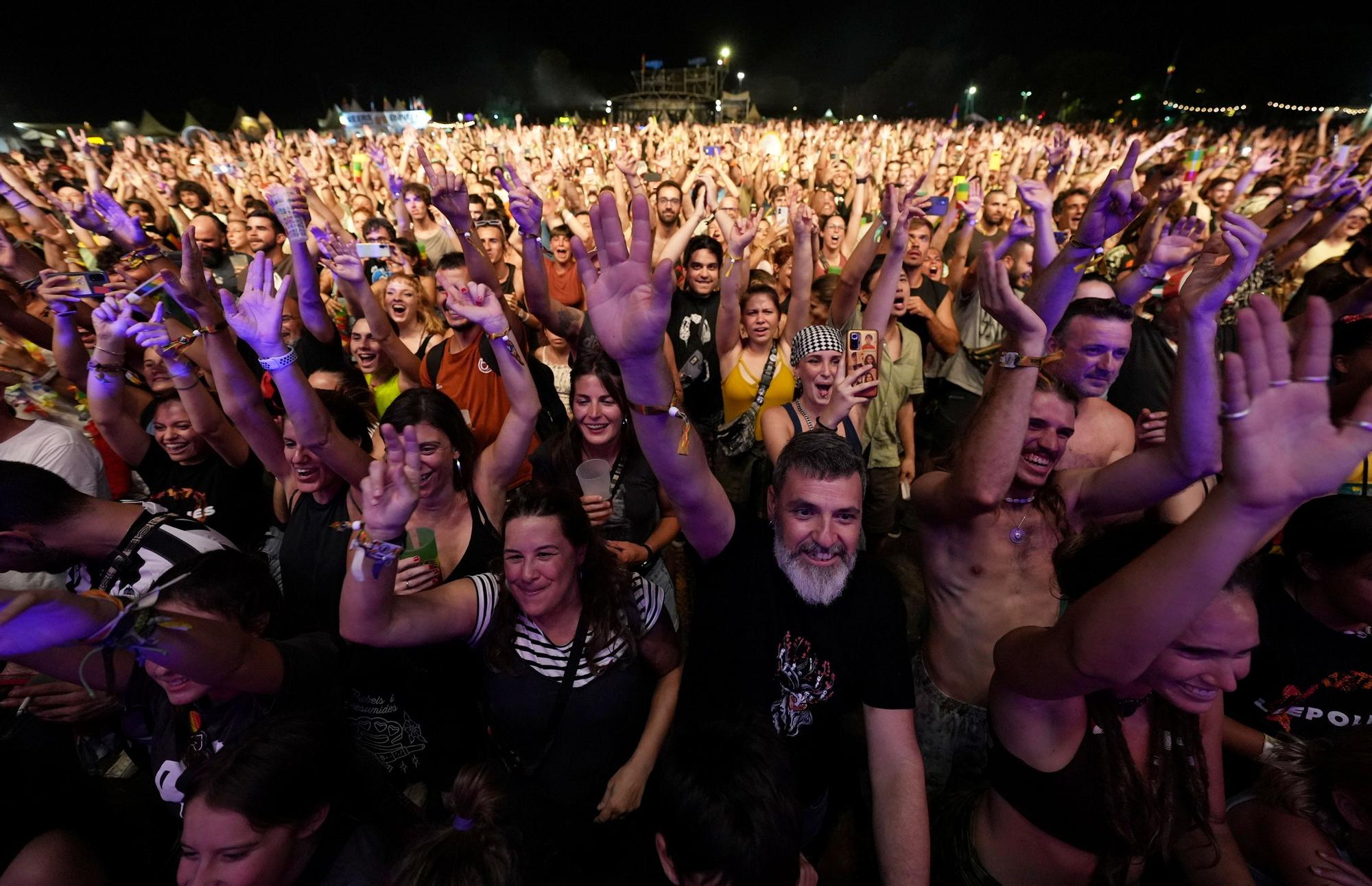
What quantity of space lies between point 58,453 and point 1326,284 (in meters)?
7.11

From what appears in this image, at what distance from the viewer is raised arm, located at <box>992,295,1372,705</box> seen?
1.01 metres

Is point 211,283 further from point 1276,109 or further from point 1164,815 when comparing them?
point 1276,109

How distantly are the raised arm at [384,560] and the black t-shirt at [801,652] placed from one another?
3.19ft

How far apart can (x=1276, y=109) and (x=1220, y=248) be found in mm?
51333

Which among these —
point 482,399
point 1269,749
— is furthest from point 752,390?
point 1269,749

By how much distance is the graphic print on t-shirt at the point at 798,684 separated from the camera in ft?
6.30

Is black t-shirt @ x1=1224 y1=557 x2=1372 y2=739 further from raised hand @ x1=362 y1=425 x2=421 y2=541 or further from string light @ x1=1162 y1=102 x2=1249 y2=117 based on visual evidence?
string light @ x1=1162 y1=102 x2=1249 y2=117

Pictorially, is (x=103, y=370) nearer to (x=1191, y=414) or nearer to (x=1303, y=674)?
(x=1191, y=414)

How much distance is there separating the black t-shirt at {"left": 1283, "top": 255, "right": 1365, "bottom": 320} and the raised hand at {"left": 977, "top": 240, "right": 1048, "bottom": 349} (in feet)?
9.79

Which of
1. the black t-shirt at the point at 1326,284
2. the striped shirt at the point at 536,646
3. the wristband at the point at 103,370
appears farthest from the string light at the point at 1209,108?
the wristband at the point at 103,370

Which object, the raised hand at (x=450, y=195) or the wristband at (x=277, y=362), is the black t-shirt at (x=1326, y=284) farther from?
the wristband at (x=277, y=362)

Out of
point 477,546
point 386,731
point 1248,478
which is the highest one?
point 1248,478

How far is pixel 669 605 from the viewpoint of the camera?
9.09 ft

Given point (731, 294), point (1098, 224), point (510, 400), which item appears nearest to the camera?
point (1098, 224)
